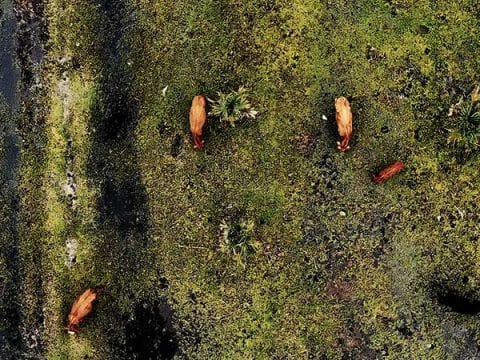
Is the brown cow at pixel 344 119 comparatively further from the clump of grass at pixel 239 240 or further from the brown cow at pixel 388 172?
the clump of grass at pixel 239 240

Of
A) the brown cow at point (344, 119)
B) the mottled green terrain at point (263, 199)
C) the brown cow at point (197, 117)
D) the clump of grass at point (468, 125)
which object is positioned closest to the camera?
the clump of grass at point (468, 125)

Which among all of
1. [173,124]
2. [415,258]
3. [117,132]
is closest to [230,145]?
[173,124]

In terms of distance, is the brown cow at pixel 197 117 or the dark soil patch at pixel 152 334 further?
the dark soil patch at pixel 152 334

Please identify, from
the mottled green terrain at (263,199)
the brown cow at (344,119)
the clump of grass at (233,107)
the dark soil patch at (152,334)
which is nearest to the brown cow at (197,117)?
the clump of grass at (233,107)

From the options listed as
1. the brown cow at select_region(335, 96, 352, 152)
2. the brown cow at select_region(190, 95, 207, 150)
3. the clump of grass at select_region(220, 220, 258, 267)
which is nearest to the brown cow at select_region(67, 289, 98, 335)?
the clump of grass at select_region(220, 220, 258, 267)

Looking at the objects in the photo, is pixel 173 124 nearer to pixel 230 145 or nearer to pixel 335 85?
pixel 230 145

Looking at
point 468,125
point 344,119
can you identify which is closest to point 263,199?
point 344,119

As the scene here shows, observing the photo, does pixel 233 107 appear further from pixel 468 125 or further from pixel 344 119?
pixel 468 125
